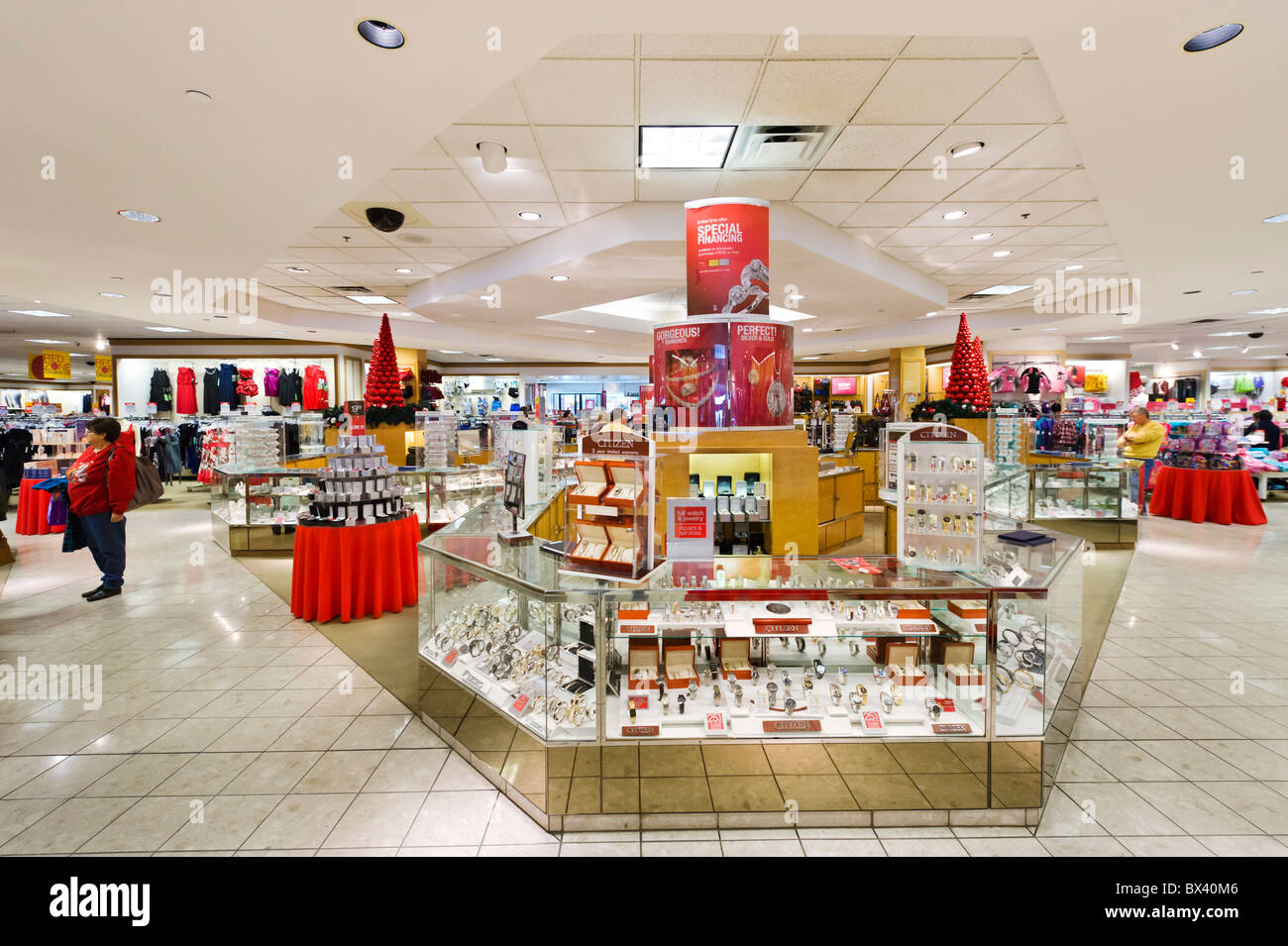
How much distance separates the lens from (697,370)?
475 centimetres

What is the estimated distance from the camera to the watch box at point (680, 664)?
268 cm

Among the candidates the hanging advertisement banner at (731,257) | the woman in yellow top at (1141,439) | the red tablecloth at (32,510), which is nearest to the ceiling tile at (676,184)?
the hanging advertisement banner at (731,257)

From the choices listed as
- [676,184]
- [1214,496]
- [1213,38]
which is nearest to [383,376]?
[676,184]

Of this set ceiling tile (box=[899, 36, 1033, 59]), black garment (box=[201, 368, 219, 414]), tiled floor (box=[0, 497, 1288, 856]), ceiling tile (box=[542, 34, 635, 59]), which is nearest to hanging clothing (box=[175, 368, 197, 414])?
black garment (box=[201, 368, 219, 414])

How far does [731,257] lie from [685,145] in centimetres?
89

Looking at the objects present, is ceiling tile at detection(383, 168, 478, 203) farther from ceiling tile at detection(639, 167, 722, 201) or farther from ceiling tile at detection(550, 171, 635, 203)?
ceiling tile at detection(639, 167, 722, 201)

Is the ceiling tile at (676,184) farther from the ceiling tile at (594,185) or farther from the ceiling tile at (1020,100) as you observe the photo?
the ceiling tile at (1020,100)

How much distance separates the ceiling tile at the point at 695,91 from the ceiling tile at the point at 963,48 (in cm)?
86

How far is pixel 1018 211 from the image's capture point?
6238 mm

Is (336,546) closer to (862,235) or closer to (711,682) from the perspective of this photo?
(711,682)

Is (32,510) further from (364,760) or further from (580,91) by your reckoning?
(580,91)

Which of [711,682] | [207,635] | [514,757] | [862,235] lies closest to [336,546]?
[207,635]

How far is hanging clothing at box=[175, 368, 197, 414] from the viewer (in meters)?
14.7

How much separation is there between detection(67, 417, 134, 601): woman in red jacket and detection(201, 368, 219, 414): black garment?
34.5 ft
